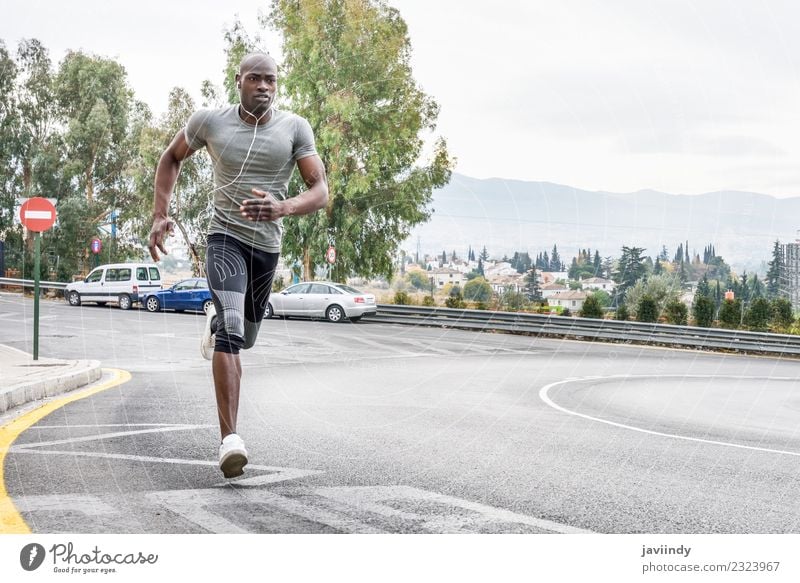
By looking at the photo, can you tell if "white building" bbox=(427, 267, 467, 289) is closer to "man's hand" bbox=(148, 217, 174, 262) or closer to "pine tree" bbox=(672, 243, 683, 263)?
"pine tree" bbox=(672, 243, 683, 263)

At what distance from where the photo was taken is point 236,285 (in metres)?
3.09

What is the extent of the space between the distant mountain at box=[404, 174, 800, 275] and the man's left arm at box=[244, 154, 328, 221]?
53cm

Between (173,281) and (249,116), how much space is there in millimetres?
751

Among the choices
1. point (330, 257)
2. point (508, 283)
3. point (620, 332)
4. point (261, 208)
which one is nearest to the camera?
point (261, 208)

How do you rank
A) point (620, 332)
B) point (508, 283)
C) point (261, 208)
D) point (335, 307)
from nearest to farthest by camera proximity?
point (261, 208)
point (508, 283)
point (620, 332)
point (335, 307)

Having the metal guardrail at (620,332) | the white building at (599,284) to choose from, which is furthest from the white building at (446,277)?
the metal guardrail at (620,332)

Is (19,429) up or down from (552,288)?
down

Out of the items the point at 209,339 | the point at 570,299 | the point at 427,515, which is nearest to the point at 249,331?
the point at 209,339

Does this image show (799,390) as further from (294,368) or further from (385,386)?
(294,368)

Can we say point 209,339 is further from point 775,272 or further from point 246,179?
point 775,272

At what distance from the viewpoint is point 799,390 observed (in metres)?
11.0

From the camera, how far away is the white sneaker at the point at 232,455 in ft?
10.7

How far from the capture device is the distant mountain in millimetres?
3051

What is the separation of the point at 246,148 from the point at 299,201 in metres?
0.22
